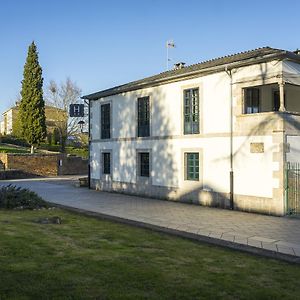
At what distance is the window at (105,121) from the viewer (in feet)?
75.9

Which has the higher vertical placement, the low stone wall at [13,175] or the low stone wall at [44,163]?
the low stone wall at [44,163]

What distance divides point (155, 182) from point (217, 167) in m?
4.09

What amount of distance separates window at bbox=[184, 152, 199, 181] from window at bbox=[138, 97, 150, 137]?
311 cm

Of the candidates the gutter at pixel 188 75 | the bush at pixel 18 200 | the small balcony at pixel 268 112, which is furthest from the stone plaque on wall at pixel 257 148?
the bush at pixel 18 200

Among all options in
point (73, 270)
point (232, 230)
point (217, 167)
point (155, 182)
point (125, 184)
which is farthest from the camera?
point (125, 184)

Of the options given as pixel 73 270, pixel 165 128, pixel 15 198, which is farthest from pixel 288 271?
pixel 165 128

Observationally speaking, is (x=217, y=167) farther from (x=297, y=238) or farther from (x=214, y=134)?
(x=297, y=238)

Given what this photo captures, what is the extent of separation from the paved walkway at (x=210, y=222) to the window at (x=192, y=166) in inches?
54.1

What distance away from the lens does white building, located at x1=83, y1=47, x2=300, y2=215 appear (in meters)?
14.3

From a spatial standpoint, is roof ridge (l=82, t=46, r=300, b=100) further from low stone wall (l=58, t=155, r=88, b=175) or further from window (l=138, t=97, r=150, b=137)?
low stone wall (l=58, t=155, r=88, b=175)

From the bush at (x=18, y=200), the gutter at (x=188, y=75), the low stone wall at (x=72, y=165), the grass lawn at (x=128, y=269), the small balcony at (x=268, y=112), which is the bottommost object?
the grass lawn at (x=128, y=269)

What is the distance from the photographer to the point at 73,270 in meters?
6.68

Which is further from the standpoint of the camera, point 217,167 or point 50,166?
point 50,166

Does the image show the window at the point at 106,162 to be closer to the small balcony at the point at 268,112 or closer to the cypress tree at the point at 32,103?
the small balcony at the point at 268,112
